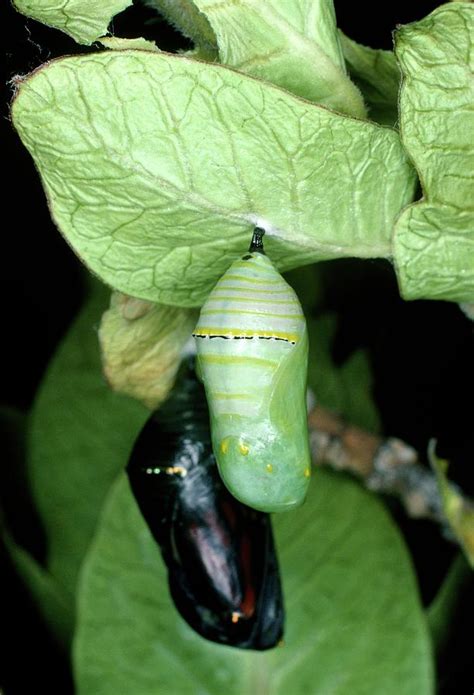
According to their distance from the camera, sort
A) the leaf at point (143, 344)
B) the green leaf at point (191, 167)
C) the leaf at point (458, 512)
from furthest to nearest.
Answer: the leaf at point (458, 512), the leaf at point (143, 344), the green leaf at point (191, 167)

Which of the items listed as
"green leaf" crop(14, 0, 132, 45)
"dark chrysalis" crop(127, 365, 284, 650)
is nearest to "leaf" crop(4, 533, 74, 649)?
"dark chrysalis" crop(127, 365, 284, 650)

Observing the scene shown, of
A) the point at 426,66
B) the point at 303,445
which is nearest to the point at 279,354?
the point at 303,445

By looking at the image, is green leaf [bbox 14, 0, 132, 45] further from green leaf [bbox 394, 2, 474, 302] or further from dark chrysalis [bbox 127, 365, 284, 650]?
dark chrysalis [bbox 127, 365, 284, 650]

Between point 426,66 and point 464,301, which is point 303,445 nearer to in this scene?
point 464,301

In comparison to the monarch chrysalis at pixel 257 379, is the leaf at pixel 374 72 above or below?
above

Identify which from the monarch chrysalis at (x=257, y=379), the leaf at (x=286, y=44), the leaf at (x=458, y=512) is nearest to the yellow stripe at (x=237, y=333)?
the monarch chrysalis at (x=257, y=379)

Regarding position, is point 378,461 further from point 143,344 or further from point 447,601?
point 143,344

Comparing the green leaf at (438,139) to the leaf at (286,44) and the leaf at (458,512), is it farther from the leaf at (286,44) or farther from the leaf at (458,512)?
the leaf at (458,512)
